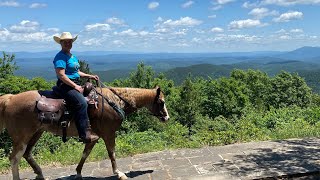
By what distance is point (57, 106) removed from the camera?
634cm

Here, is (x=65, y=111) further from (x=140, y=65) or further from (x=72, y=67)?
(x=140, y=65)

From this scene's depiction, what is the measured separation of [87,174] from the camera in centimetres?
732

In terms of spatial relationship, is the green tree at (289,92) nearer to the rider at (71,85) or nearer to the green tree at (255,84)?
the green tree at (255,84)

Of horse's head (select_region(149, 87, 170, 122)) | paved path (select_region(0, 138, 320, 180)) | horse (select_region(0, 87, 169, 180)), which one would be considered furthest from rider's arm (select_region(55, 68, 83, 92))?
paved path (select_region(0, 138, 320, 180))

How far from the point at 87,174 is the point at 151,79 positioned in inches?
1830

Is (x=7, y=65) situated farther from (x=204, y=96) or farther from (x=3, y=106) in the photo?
(x=3, y=106)

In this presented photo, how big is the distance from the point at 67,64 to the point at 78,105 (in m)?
0.75

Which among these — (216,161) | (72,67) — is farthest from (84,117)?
(216,161)

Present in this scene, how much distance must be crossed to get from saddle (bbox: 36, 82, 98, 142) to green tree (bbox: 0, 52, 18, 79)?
122ft

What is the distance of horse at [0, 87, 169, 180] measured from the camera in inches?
247

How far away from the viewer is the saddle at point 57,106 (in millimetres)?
6234

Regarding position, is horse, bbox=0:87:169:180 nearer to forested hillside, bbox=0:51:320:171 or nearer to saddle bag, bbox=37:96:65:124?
saddle bag, bbox=37:96:65:124

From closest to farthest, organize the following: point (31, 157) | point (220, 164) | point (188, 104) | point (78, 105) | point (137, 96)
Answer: point (78, 105) < point (31, 157) < point (137, 96) < point (220, 164) < point (188, 104)

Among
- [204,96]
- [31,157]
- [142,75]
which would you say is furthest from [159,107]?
[204,96]
